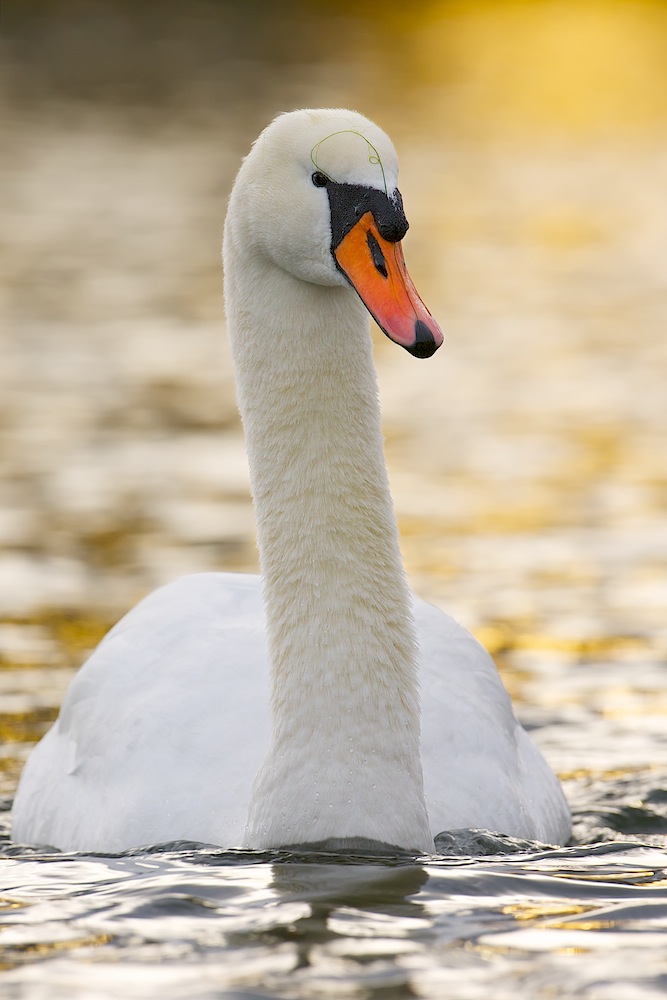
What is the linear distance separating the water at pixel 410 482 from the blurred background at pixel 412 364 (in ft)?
0.14

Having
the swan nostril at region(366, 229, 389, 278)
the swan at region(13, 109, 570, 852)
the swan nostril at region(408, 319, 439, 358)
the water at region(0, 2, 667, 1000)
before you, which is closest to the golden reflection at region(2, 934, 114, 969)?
the water at region(0, 2, 667, 1000)

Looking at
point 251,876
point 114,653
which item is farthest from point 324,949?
point 114,653

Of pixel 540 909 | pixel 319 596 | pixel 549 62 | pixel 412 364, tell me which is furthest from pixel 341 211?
pixel 549 62

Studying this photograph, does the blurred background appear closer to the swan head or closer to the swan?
the swan

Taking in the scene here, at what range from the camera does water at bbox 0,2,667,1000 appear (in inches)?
206

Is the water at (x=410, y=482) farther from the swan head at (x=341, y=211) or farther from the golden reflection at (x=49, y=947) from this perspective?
the swan head at (x=341, y=211)

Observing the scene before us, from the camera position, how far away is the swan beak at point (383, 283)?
5.38m

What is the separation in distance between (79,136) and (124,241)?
29.8 feet

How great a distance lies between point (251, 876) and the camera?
5.75m

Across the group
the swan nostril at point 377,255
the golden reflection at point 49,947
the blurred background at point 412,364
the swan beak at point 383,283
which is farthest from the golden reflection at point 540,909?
the blurred background at point 412,364

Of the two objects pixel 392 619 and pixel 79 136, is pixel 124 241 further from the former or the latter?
pixel 392 619

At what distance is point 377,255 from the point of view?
5547 millimetres

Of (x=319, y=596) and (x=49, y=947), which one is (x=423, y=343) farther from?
(x=49, y=947)

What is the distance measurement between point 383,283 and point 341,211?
0.27 metres
